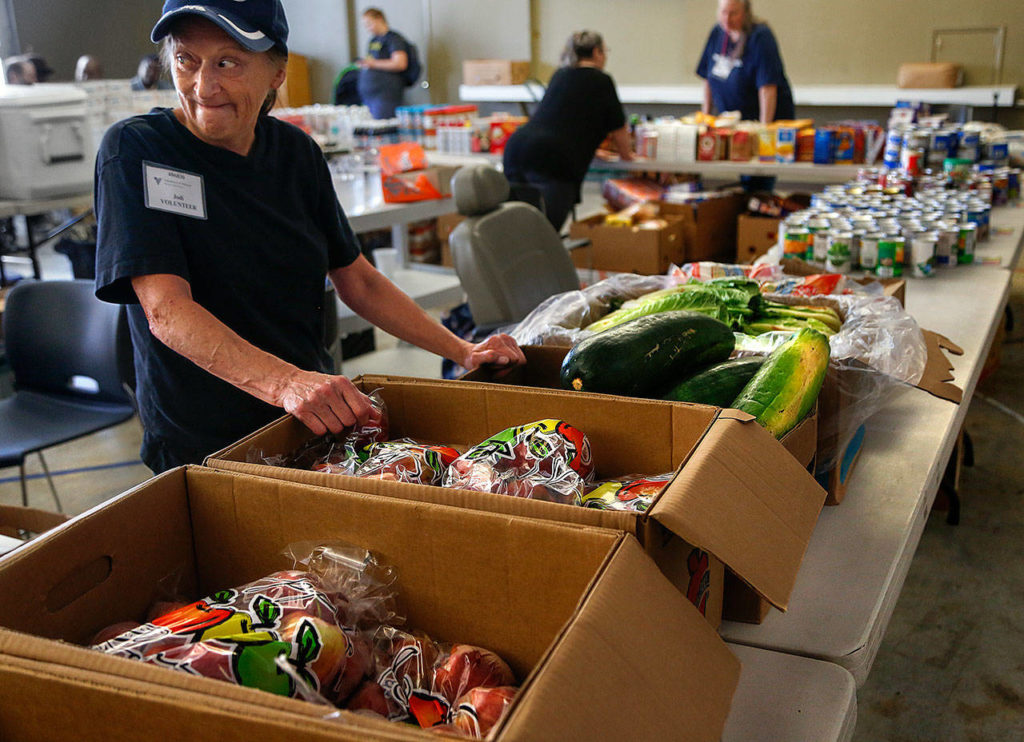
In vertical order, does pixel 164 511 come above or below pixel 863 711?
above

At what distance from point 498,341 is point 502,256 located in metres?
1.50

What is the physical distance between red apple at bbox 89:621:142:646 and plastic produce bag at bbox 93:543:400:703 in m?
0.07

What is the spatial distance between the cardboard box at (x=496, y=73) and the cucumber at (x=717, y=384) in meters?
8.18

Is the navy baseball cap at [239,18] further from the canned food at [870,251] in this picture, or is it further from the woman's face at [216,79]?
the canned food at [870,251]

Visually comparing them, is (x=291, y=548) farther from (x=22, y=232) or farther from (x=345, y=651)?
(x=22, y=232)

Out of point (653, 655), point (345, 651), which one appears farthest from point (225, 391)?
point (653, 655)

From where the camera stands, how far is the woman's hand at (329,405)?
1.17m

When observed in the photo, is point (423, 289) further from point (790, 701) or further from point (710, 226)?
point (790, 701)

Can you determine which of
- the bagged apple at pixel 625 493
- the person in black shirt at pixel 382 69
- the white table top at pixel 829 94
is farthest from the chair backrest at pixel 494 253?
the person in black shirt at pixel 382 69

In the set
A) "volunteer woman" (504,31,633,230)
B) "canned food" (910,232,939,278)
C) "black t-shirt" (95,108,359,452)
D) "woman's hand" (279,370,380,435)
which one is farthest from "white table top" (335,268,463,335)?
"woman's hand" (279,370,380,435)

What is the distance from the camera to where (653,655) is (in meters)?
0.75

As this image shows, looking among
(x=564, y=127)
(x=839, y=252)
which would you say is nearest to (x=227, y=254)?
(x=839, y=252)

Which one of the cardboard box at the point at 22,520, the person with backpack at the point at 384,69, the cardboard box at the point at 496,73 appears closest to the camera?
the cardboard box at the point at 22,520

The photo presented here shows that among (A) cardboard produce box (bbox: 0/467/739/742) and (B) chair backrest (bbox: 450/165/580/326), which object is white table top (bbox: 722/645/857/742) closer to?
(A) cardboard produce box (bbox: 0/467/739/742)
